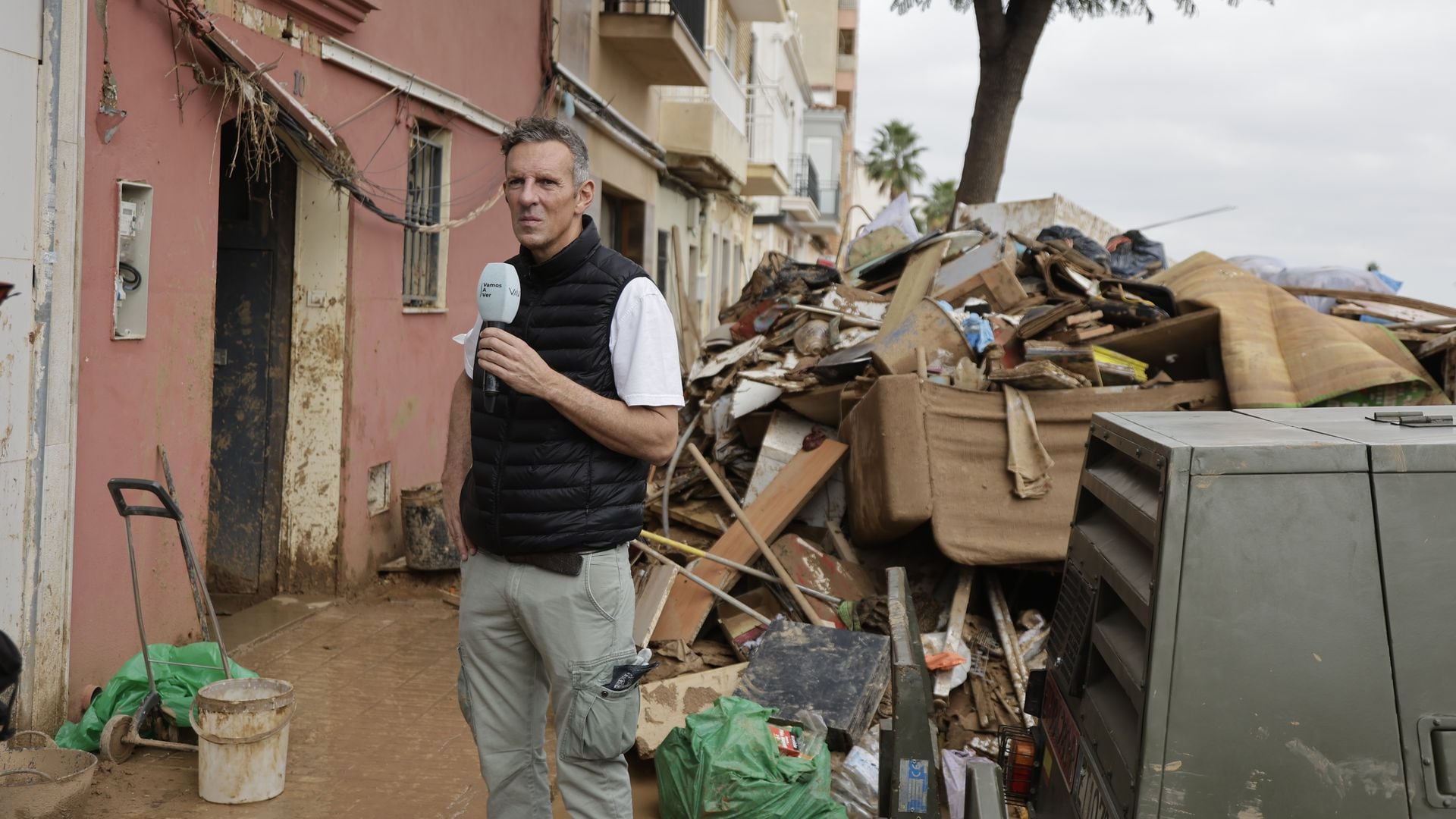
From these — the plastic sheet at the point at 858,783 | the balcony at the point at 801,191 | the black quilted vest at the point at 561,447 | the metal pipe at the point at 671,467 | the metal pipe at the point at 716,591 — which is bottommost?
the plastic sheet at the point at 858,783

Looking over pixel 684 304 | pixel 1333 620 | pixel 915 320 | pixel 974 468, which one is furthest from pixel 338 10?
pixel 684 304

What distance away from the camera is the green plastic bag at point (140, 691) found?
4797 mm

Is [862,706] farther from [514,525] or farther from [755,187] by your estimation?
[755,187]

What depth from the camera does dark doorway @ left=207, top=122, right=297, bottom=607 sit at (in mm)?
7355

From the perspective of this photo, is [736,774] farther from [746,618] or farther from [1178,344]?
[1178,344]

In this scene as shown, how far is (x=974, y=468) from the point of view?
255 inches

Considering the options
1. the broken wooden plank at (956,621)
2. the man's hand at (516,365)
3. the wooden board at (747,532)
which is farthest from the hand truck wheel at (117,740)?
the broken wooden plank at (956,621)

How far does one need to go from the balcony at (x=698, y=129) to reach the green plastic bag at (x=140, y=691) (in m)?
12.8

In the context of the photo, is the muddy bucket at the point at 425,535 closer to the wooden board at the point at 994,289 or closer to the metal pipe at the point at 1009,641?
the metal pipe at the point at 1009,641

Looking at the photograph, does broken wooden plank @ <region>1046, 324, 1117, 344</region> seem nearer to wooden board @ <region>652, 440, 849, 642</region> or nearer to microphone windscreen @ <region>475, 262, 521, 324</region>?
wooden board @ <region>652, 440, 849, 642</region>

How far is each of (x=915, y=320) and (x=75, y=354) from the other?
14.4ft

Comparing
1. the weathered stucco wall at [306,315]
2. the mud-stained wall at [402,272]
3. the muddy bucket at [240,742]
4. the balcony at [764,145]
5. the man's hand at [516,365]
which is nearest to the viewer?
the man's hand at [516,365]

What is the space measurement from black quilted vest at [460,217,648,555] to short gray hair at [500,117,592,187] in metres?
0.17

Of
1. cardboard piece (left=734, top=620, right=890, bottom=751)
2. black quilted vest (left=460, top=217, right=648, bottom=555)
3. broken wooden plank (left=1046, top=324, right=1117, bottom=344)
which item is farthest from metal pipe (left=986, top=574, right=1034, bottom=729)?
black quilted vest (left=460, top=217, right=648, bottom=555)
